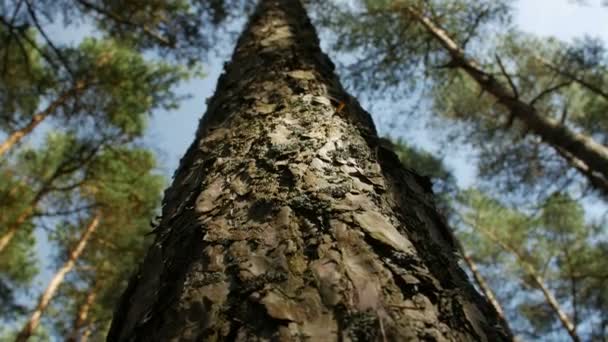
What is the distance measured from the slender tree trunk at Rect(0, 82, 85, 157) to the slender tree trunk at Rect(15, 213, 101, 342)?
286cm

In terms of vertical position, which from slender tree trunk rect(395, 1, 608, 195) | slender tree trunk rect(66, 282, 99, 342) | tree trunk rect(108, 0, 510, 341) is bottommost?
tree trunk rect(108, 0, 510, 341)

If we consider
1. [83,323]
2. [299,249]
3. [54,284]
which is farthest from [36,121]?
[299,249]

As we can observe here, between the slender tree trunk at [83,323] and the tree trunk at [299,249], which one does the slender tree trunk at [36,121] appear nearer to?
the slender tree trunk at [83,323]

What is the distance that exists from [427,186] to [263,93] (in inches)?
26.7

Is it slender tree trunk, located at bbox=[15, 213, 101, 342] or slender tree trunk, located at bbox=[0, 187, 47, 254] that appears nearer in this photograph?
slender tree trunk, located at bbox=[15, 213, 101, 342]

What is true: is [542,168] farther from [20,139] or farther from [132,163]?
[20,139]

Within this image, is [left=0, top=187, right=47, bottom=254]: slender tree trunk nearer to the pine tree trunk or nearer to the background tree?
the pine tree trunk

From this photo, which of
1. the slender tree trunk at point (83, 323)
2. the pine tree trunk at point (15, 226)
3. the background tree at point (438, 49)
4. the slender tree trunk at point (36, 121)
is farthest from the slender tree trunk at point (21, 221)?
the background tree at point (438, 49)

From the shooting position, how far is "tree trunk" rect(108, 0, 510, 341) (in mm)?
740

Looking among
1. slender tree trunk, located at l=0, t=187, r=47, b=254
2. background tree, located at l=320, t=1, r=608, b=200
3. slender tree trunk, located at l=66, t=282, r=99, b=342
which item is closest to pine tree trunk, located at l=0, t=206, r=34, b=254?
slender tree trunk, located at l=0, t=187, r=47, b=254

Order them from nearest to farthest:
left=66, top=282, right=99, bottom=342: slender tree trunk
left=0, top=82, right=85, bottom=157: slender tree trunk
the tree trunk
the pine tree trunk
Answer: the tree trunk
left=0, top=82, right=85, bottom=157: slender tree trunk
the pine tree trunk
left=66, top=282, right=99, bottom=342: slender tree trunk

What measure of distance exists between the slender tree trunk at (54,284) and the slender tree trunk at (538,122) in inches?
319

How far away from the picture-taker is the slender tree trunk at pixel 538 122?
5477 millimetres

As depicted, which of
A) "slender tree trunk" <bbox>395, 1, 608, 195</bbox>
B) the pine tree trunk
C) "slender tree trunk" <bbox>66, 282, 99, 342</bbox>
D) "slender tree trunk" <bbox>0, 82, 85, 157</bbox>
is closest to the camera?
"slender tree trunk" <bbox>395, 1, 608, 195</bbox>
